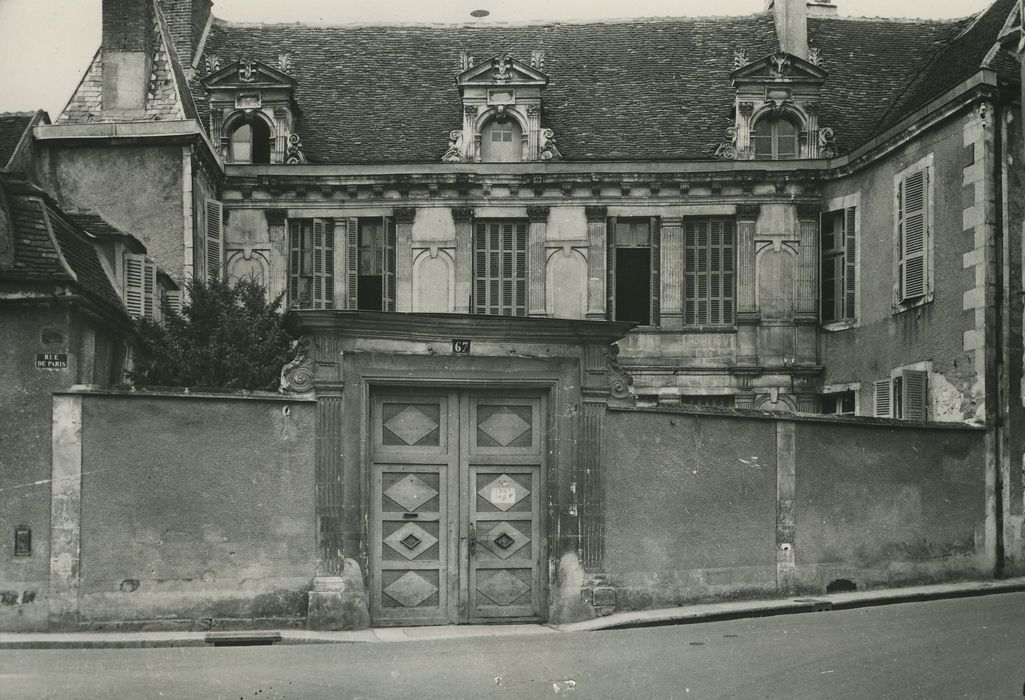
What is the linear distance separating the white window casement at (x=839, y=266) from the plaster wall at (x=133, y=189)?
37.9 feet

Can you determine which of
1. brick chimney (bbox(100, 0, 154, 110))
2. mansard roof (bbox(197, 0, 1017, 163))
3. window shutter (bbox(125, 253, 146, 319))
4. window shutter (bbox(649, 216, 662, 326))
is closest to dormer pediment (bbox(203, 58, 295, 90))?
mansard roof (bbox(197, 0, 1017, 163))

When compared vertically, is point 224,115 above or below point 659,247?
above

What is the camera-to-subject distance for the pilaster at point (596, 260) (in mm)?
24406

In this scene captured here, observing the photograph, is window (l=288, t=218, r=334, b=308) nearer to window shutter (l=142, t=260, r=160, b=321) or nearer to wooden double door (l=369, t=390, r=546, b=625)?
window shutter (l=142, t=260, r=160, b=321)

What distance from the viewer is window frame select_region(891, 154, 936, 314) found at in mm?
19859

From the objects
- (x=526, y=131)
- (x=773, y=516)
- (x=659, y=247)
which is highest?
(x=526, y=131)

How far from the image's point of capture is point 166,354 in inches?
663

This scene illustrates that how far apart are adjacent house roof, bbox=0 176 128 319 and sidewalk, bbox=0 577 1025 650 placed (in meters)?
3.81

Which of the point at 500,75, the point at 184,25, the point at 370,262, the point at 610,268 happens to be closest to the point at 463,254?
the point at 370,262

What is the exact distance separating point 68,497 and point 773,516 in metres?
7.71

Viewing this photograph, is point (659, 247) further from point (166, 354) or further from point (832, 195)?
point (166, 354)

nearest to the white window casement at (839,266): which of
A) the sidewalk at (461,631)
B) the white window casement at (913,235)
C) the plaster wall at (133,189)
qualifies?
the white window casement at (913,235)

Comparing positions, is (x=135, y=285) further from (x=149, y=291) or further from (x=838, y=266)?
(x=838, y=266)

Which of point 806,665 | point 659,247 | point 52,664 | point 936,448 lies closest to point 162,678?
point 52,664
